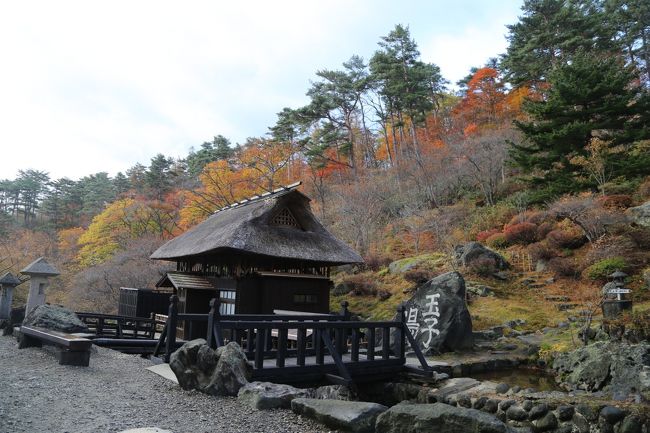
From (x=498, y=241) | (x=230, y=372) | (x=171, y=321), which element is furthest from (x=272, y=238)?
(x=498, y=241)

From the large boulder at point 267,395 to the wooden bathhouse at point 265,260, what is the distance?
24.3 feet

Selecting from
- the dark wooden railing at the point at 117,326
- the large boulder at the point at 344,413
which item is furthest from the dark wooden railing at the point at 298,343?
the dark wooden railing at the point at 117,326

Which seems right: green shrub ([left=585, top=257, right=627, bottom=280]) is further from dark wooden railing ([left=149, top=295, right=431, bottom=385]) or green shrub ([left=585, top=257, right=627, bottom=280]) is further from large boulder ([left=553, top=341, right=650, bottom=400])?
dark wooden railing ([left=149, top=295, right=431, bottom=385])

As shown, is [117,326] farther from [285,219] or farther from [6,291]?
[285,219]

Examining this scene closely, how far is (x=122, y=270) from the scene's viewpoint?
25.1 meters

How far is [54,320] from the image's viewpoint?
10906 mm

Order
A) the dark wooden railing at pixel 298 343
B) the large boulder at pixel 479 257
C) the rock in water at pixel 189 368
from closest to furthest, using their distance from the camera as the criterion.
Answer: the rock in water at pixel 189 368 → the dark wooden railing at pixel 298 343 → the large boulder at pixel 479 257

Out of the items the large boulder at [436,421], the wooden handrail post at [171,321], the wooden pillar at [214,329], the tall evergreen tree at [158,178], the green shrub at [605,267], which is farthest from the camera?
the tall evergreen tree at [158,178]

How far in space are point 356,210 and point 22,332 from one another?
19339 millimetres

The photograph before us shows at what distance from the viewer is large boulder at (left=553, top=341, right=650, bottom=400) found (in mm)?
8125

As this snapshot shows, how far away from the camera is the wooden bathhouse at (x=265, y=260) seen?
14.3 metres

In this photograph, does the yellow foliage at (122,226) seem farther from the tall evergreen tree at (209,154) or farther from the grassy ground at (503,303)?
the grassy ground at (503,303)

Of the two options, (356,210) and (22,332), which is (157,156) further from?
(22,332)

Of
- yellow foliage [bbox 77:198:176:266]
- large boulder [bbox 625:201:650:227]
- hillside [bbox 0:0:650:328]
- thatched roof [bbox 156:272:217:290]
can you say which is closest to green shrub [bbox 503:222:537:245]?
hillside [bbox 0:0:650:328]
